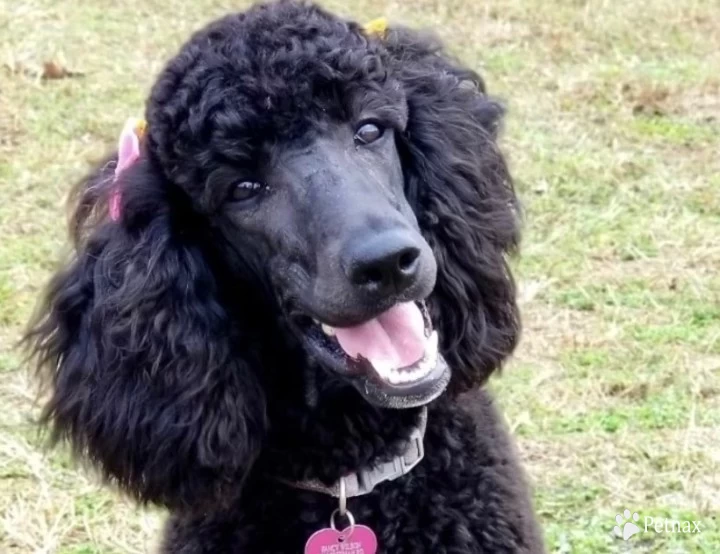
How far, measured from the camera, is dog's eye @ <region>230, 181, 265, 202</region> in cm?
233

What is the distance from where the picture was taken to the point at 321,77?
7.50 ft

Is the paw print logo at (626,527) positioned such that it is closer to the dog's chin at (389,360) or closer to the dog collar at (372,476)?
the dog collar at (372,476)

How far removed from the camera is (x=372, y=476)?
248 cm

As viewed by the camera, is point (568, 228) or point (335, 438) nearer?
point (335, 438)

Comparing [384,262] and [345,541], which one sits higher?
[384,262]

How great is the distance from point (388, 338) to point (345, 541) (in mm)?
484

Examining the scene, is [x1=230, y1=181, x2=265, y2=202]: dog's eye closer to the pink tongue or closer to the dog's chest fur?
the pink tongue

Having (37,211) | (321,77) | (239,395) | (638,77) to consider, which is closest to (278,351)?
(239,395)

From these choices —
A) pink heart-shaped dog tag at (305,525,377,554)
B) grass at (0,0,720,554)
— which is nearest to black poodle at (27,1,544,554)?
pink heart-shaped dog tag at (305,525,377,554)

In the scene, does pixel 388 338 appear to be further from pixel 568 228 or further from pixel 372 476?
pixel 568 228

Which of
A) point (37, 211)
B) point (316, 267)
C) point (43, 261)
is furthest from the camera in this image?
point (37, 211)

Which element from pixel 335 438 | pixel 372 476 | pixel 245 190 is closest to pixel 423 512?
pixel 372 476

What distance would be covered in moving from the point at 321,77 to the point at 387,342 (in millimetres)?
543

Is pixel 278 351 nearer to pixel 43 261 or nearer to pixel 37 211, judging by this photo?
pixel 43 261
